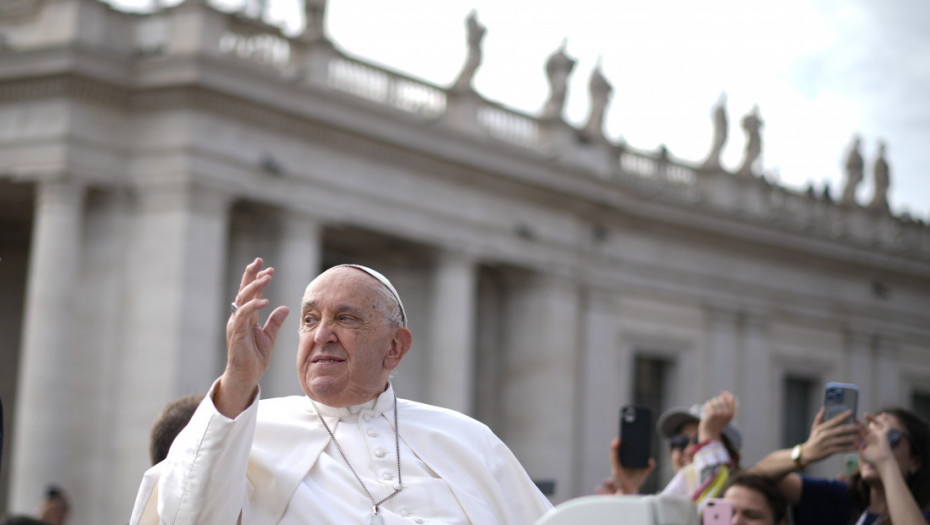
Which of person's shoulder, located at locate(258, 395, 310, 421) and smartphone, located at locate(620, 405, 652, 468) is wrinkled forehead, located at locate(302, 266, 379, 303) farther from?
smartphone, located at locate(620, 405, 652, 468)

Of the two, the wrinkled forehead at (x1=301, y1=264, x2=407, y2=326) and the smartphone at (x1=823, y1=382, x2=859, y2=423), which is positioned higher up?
the wrinkled forehead at (x1=301, y1=264, x2=407, y2=326)

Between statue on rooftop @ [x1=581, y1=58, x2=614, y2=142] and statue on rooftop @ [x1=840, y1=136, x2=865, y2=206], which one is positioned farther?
statue on rooftop @ [x1=840, y1=136, x2=865, y2=206]

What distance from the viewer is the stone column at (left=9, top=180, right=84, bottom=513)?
18.9m

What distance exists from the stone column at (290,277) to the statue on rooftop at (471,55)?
4.62 meters

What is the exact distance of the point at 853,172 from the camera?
35594 millimetres

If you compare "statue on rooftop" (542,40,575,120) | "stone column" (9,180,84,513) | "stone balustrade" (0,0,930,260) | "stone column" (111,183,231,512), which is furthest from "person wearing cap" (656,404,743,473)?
"statue on rooftop" (542,40,575,120)

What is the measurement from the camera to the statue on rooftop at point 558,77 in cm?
2688

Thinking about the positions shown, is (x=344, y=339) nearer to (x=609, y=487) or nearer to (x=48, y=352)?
(x=609, y=487)

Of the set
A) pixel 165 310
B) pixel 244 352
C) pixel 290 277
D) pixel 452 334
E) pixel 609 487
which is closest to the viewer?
pixel 244 352

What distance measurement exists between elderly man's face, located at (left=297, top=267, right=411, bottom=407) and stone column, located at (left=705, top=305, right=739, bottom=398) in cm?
2516

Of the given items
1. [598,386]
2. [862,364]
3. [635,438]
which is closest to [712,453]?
[635,438]

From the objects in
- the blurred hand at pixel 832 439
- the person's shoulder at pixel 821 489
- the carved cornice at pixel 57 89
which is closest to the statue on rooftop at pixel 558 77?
the carved cornice at pixel 57 89

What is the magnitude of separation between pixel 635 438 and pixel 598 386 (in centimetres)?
1979

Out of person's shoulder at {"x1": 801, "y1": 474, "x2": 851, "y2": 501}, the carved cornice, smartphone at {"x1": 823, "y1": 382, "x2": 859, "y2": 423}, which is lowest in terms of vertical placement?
person's shoulder at {"x1": 801, "y1": 474, "x2": 851, "y2": 501}
